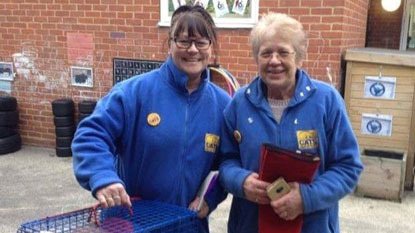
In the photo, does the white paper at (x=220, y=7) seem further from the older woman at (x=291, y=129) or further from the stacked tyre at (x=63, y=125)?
the older woman at (x=291, y=129)

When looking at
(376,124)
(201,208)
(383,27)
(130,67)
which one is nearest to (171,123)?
(201,208)

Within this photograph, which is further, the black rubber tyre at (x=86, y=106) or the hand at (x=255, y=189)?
the black rubber tyre at (x=86, y=106)

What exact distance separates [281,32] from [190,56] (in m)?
0.44

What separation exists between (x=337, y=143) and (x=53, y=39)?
581 centimetres

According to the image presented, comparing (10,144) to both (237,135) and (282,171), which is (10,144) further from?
(282,171)

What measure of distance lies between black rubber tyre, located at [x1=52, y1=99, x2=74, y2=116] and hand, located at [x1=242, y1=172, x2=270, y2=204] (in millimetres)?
5224

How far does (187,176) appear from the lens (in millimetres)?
2221

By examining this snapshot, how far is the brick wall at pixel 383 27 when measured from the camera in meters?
9.24

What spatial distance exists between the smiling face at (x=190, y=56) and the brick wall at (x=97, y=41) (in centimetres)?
363

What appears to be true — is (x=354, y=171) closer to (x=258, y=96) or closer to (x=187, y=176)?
(x=258, y=96)

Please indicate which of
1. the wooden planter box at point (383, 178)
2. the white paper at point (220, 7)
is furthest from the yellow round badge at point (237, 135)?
the white paper at point (220, 7)

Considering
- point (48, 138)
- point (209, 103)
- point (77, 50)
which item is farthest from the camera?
point (48, 138)

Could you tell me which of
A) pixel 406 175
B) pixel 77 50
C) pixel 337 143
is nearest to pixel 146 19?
pixel 77 50

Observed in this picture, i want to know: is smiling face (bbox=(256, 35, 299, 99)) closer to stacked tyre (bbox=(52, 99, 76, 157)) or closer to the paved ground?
the paved ground
